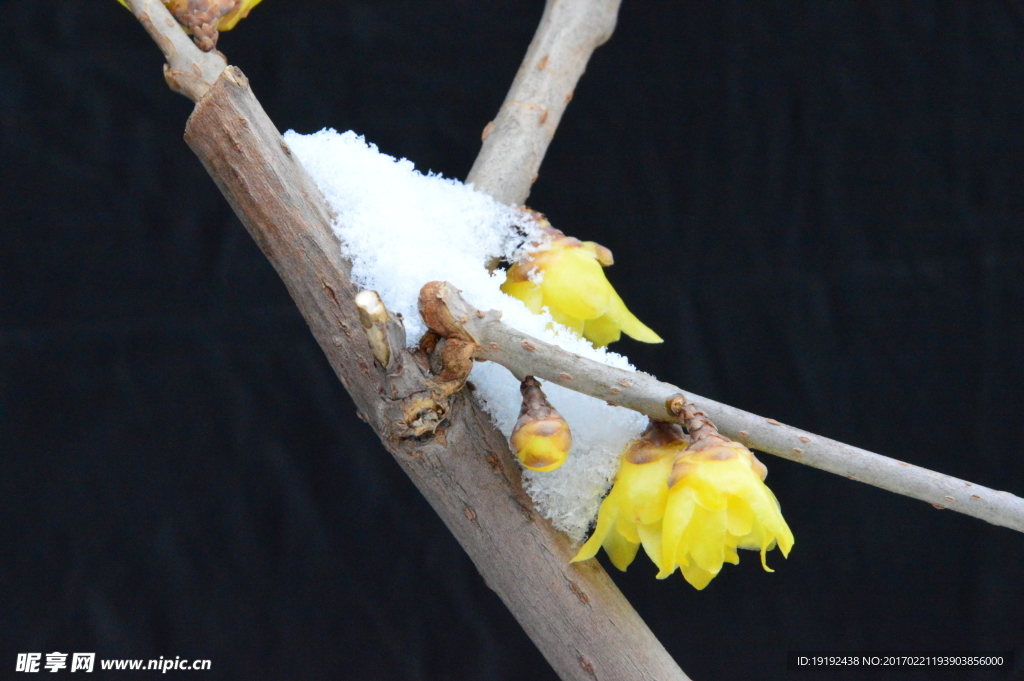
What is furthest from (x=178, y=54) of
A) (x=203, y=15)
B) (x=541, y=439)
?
(x=541, y=439)

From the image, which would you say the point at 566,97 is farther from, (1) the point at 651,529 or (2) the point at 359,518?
(2) the point at 359,518

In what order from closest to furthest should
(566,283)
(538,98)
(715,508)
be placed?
(715,508), (566,283), (538,98)

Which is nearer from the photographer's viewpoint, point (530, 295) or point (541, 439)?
point (541, 439)

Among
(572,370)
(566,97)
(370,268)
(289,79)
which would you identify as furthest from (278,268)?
(289,79)

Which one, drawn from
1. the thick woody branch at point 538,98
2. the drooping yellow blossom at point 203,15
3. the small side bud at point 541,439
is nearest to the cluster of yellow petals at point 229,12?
the drooping yellow blossom at point 203,15

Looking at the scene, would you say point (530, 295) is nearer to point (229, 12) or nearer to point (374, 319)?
point (374, 319)

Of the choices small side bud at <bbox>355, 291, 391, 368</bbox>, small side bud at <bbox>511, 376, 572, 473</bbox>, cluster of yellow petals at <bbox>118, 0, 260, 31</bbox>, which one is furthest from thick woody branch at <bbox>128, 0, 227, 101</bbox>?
small side bud at <bbox>511, 376, 572, 473</bbox>

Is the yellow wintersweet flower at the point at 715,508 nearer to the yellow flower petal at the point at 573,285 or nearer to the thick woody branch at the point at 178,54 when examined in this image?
the yellow flower petal at the point at 573,285
